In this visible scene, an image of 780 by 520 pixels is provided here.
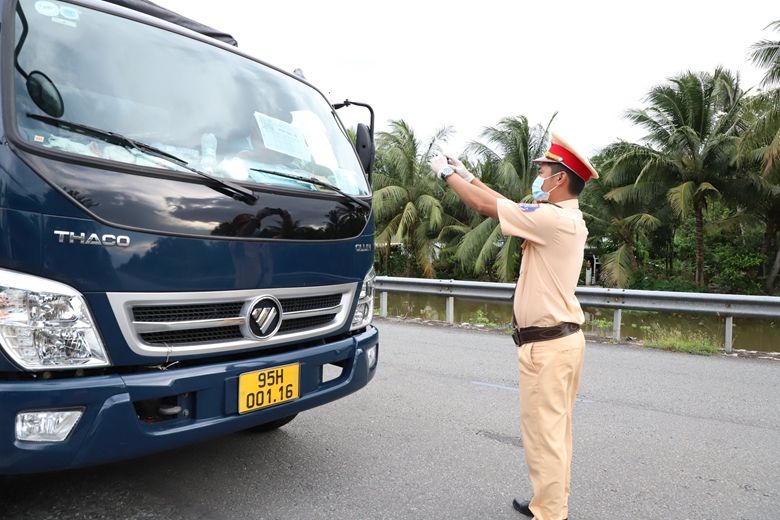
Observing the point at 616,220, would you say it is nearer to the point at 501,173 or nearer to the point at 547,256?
the point at 501,173

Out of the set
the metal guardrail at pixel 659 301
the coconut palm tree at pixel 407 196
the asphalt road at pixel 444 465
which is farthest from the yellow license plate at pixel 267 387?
the coconut palm tree at pixel 407 196

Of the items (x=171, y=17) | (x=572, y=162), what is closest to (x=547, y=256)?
(x=572, y=162)

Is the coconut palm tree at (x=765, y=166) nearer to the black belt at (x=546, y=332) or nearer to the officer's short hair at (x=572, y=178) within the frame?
the officer's short hair at (x=572, y=178)

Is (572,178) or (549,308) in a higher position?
(572,178)

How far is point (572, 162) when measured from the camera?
8.81 ft

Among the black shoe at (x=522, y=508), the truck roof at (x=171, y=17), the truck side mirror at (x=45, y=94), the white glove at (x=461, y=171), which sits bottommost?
the black shoe at (x=522, y=508)

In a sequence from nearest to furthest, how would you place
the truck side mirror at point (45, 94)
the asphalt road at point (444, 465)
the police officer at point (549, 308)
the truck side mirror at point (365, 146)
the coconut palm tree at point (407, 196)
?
the truck side mirror at point (45, 94)
the police officer at point (549, 308)
the asphalt road at point (444, 465)
the truck side mirror at point (365, 146)
the coconut palm tree at point (407, 196)

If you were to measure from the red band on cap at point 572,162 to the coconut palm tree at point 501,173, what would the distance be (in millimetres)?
16864

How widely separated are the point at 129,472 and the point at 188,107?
6.33ft

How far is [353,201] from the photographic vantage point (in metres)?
3.28

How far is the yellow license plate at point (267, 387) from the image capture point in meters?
2.62

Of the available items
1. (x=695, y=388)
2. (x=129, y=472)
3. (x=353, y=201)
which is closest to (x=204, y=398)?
(x=129, y=472)

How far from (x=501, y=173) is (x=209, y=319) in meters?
19.1

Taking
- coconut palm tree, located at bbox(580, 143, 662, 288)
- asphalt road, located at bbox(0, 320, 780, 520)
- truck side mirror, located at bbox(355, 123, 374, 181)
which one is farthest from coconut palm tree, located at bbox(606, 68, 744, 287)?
truck side mirror, located at bbox(355, 123, 374, 181)
